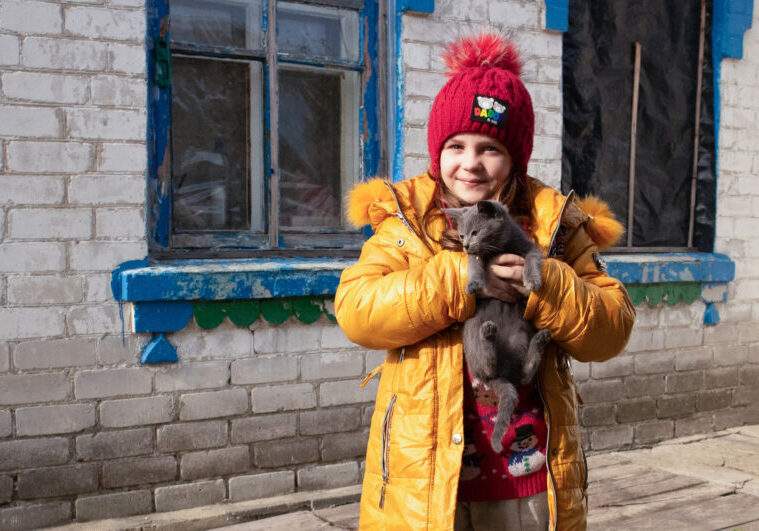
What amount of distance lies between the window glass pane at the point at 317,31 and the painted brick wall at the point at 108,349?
38 centimetres

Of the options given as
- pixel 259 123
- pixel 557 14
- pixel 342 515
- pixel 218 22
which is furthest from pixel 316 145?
pixel 342 515

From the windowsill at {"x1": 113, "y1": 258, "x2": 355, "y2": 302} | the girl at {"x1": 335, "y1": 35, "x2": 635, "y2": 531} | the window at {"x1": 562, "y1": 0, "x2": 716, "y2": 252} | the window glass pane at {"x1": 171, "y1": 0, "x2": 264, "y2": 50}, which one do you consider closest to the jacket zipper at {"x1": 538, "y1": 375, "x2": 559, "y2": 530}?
the girl at {"x1": 335, "y1": 35, "x2": 635, "y2": 531}

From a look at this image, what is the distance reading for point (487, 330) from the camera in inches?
74.4

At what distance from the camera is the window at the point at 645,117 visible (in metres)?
5.48

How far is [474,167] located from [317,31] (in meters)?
2.83

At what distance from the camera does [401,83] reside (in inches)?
178

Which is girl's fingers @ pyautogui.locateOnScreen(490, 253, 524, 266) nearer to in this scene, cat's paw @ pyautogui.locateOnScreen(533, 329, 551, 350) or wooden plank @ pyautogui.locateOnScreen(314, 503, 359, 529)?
cat's paw @ pyautogui.locateOnScreen(533, 329, 551, 350)

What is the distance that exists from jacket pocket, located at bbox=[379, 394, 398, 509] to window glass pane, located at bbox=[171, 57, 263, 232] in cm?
259

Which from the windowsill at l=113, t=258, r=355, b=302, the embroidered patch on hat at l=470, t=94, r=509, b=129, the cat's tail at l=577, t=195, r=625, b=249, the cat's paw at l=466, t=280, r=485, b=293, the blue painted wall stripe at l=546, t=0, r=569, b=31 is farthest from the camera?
the blue painted wall stripe at l=546, t=0, r=569, b=31

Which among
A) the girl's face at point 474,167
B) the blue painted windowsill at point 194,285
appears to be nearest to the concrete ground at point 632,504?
the blue painted windowsill at point 194,285

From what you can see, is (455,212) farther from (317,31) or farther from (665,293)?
(665,293)

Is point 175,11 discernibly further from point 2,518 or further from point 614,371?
point 614,371

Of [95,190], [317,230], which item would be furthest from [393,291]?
[317,230]

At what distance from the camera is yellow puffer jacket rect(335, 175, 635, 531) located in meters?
1.90
